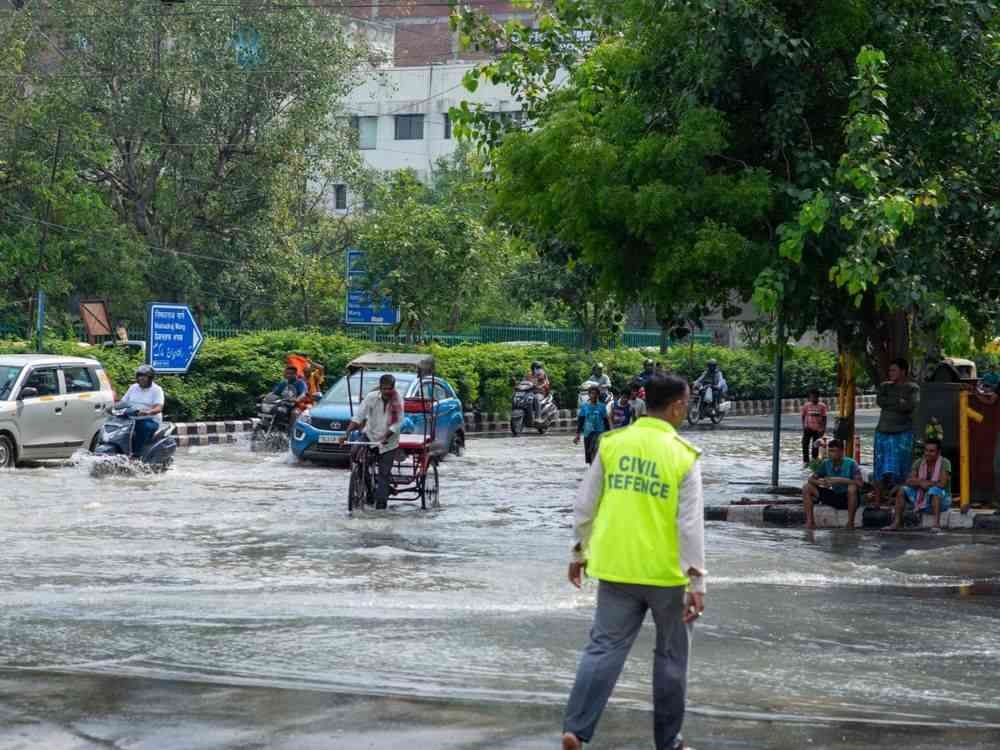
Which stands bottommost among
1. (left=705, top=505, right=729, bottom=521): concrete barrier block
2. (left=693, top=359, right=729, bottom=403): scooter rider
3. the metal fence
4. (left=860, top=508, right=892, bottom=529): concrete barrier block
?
(left=705, top=505, right=729, bottom=521): concrete barrier block

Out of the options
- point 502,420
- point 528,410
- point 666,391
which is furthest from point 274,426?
point 666,391

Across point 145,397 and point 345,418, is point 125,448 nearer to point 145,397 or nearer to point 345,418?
point 145,397

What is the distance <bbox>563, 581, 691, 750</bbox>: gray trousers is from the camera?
6.26m

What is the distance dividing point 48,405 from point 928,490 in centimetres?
1194

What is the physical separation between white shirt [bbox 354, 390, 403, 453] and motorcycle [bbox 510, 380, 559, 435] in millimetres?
17222

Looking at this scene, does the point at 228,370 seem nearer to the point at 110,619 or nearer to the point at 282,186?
the point at 282,186

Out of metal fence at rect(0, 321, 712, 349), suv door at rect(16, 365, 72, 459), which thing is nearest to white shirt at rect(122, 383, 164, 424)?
suv door at rect(16, 365, 72, 459)

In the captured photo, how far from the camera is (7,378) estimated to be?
72.0ft

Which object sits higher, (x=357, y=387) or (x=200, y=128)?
(x=200, y=128)

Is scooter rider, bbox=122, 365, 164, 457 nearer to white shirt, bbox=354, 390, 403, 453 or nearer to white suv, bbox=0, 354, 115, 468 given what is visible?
white suv, bbox=0, 354, 115, 468

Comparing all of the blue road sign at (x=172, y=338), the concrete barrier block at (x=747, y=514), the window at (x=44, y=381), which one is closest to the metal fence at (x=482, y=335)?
the blue road sign at (x=172, y=338)

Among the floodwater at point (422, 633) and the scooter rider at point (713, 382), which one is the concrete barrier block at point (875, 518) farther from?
the scooter rider at point (713, 382)

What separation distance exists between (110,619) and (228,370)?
21.1 m

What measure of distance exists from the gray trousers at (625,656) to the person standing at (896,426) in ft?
38.8
